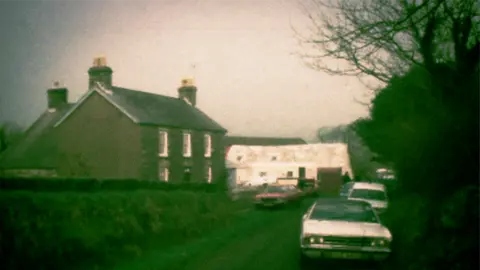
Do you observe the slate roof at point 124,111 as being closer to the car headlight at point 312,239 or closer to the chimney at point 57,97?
the chimney at point 57,97

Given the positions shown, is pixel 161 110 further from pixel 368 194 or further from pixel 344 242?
pixel 344 242

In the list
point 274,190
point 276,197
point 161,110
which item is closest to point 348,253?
point 276,197

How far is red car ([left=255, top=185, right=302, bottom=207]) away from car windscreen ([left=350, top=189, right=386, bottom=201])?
7.54 metres

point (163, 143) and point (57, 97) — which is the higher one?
point (57, 97)

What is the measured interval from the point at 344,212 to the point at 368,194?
11.4 metres

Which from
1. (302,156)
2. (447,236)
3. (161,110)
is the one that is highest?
(161,110)

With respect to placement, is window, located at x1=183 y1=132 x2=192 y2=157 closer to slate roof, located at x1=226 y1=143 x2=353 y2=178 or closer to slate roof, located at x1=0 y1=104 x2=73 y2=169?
slate roof, located at x1=0 y1=104 x2=73 y2=169

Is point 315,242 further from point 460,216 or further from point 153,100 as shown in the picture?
point 153,100

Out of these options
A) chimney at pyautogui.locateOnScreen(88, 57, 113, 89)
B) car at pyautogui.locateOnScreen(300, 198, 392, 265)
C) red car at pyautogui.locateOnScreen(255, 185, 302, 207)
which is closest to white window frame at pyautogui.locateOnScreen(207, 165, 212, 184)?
chimney at pyautogui.locateOnScreen(88, 57, 113, 89)

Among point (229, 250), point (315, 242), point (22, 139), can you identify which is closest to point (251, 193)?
point (22, 139)

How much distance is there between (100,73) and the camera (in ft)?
123

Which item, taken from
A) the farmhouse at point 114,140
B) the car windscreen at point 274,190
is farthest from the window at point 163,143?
the car windscreen at point 274,190

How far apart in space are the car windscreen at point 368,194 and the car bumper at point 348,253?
40.3ft

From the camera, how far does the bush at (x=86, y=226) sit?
952 centimetres
